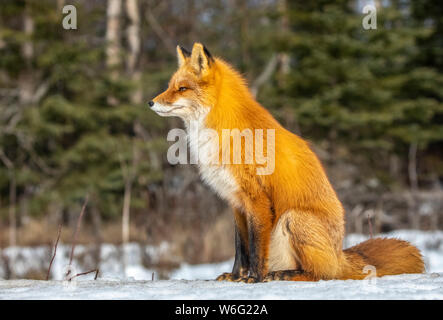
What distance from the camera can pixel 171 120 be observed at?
1745 cm

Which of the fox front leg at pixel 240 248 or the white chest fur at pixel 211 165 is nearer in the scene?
the white chest fur at pixel 211 165

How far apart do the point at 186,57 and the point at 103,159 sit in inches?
430

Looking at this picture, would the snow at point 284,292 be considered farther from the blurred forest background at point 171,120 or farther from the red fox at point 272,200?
the blurred forest background at point 171,120

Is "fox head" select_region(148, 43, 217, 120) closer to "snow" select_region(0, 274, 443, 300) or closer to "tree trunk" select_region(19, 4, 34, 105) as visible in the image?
"snow" select_region(0, 274, 443, 300)

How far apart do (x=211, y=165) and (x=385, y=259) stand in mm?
1787

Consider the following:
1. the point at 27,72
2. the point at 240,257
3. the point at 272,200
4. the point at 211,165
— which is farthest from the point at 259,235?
the point at 27,72

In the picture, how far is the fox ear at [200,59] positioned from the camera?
164 inches

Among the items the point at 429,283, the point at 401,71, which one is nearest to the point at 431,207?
the point at 401,71

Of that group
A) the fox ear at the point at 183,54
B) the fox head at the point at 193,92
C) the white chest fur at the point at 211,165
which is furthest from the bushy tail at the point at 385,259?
the fox ear at the point at 183,54

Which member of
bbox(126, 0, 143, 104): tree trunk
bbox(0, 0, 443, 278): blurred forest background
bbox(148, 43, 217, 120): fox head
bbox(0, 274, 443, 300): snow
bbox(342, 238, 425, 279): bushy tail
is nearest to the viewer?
bbox(0, 274, 443, 300): snow

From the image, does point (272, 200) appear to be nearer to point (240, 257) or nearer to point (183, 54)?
point (240, 257)

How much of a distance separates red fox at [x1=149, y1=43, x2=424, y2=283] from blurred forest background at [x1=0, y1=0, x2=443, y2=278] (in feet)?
24.9

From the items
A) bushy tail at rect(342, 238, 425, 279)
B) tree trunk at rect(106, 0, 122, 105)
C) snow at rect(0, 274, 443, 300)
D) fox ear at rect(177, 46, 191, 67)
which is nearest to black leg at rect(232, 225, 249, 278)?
snow at rect(0, 274, 443, 300)

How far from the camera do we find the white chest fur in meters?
3.77
